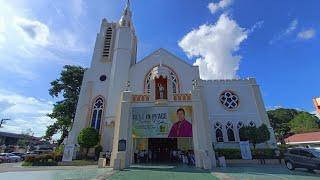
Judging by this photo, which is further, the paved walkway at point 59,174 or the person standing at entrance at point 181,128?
the person standing at entrance at point 181,128

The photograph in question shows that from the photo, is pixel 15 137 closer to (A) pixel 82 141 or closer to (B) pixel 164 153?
(A) pixel 82 141

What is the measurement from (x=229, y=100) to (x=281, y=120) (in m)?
35.6

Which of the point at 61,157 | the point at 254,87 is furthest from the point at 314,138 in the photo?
the point at 61,157

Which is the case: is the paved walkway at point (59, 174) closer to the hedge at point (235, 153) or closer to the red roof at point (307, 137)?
the hedge at point (235, 153)

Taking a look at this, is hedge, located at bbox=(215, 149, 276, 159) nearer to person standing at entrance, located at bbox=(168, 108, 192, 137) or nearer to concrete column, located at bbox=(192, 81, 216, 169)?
concrete column, located at bbox=(192, 81, 216, 169)

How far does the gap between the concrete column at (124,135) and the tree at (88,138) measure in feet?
22.1

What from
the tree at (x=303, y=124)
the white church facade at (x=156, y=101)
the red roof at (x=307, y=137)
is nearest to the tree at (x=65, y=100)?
the white church facade at (x=156, y=101)

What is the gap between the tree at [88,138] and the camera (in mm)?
21719

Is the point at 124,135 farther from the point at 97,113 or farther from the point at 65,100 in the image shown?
the point at 65,100

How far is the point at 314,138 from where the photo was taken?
34.4m

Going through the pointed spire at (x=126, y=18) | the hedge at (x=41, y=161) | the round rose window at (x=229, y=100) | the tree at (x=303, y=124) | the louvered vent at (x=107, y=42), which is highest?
the pointed spire at (x=126, y=18)

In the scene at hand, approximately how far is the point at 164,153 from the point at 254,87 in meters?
12.8

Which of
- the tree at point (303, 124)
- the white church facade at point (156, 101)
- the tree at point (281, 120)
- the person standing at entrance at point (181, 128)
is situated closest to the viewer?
the person standing at entrance at point (181, 128)

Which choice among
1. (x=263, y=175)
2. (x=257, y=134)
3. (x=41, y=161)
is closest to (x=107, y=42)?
(x=41, y=161)
